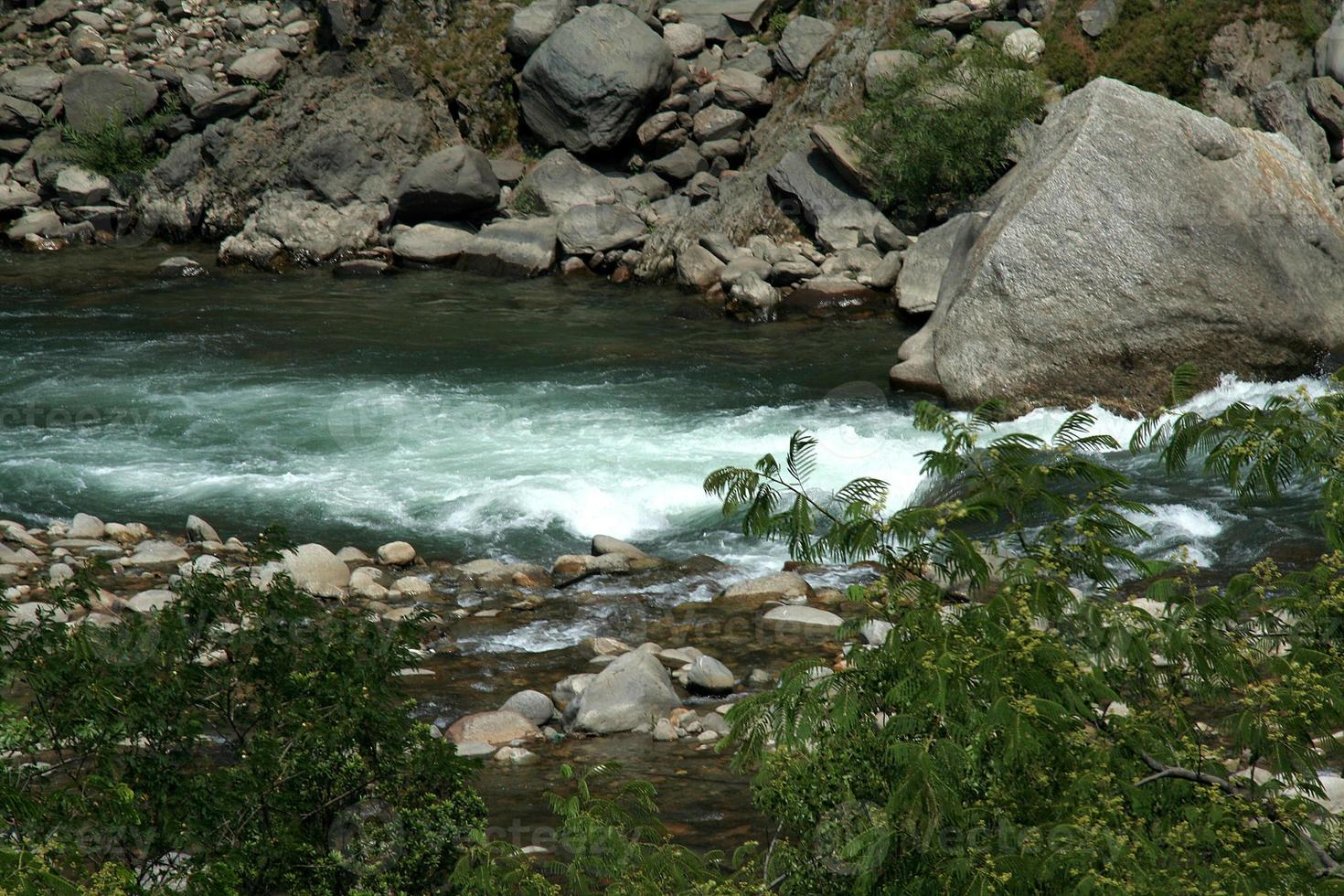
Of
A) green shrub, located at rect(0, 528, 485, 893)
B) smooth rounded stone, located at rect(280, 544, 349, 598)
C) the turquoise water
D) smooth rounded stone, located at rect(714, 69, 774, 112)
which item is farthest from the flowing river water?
smooth rounded stone, located at rect(714, 69, 774, 112)

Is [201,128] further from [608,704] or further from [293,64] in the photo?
[608,704]

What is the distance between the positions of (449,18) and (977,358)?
64.5 ft

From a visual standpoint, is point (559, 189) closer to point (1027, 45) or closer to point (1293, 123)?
point (1027, 45)

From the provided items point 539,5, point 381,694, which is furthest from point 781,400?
point 539,5

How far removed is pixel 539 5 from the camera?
28031 millimetres

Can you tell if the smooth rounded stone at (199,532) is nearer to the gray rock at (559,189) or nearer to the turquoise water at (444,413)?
the turquoise water at (444,413)

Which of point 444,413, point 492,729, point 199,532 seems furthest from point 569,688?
point 444,413

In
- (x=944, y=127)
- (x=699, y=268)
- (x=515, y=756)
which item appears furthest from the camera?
(x=699, y=268)

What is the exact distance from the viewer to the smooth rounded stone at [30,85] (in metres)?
29.8

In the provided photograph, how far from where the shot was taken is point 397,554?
1068 cm

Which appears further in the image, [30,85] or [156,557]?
[30,85]

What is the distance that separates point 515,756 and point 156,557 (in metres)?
4.77

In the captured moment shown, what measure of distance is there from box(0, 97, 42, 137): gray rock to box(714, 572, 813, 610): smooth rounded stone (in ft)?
85.4

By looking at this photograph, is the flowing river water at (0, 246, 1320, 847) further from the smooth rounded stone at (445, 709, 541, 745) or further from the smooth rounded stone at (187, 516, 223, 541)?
the smooth rounded stone at (187, 516, 223, 541)
